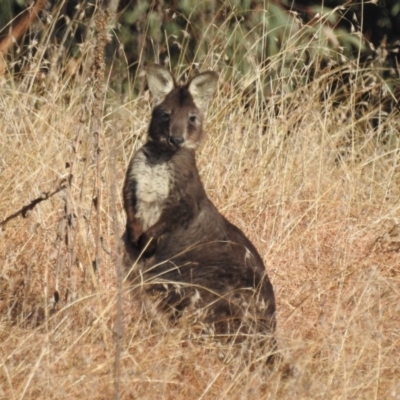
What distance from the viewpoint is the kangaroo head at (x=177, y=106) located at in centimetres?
562

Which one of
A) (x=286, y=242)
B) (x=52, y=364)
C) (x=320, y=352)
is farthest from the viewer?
(x=286, y=242)

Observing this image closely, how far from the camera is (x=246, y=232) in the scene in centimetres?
618

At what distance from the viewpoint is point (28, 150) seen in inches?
245

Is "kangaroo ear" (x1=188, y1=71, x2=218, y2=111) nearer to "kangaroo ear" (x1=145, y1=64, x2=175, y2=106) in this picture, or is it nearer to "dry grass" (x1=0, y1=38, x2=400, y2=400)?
"kangaroo ear" (x1=145, y1=64, x2=175, y2=106)

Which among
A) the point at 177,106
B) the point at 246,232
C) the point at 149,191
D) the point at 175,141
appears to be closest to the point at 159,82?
the point at 177,106

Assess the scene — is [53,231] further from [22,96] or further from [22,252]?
[22,96]

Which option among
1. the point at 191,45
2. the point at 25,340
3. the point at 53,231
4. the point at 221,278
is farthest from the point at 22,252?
the point at 191,45

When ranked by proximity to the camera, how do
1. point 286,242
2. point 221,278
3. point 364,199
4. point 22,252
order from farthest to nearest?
point 364,199 → point 286,242 → point 22,252 → point 221,278

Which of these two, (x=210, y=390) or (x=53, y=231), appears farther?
(x=53, y=231)

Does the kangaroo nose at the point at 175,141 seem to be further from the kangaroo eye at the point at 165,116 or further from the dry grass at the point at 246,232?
the dry grass at the point at 246,232

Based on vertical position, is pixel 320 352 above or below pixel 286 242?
above

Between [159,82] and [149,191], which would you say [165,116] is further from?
[149,191]

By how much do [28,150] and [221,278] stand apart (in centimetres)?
178

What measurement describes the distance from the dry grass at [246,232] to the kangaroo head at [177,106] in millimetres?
300
